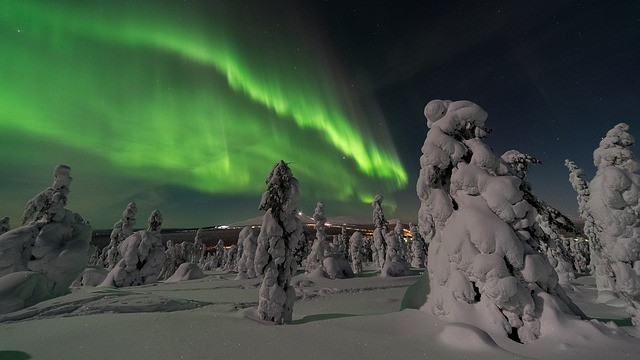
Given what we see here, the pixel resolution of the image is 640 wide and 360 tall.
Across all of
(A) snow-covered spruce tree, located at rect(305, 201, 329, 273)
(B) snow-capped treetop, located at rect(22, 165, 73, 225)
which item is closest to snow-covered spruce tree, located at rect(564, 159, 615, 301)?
(A) snow-covered spruce tree, located at rect(305, 201, 329, 273)

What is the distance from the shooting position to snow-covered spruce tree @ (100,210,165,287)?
83.3 feet

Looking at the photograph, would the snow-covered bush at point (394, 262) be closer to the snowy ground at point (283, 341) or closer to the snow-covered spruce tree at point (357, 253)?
the snow-covered spruce tree at point (357, 253)

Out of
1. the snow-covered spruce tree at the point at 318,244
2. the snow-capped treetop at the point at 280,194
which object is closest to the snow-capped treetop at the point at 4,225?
the snow-covered spruce tree at the point at 318,244

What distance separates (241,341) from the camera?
19.5 feet

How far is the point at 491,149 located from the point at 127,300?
1619 cm

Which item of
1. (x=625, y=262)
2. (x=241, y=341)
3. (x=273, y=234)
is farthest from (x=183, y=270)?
(x=625, y=262)

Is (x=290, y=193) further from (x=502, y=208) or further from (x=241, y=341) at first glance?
(x=502, y=208)

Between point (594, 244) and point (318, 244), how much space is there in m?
24.5

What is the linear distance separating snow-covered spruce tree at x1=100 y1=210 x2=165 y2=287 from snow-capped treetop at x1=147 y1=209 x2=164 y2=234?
2.54 metres

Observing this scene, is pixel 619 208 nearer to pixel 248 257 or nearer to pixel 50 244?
pixel 50 244

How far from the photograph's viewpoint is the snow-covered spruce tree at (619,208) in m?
10.7

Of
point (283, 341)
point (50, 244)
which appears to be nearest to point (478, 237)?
point (283, 341)

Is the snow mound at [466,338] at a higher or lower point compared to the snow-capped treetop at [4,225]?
lower

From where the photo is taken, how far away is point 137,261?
86.5 ft
